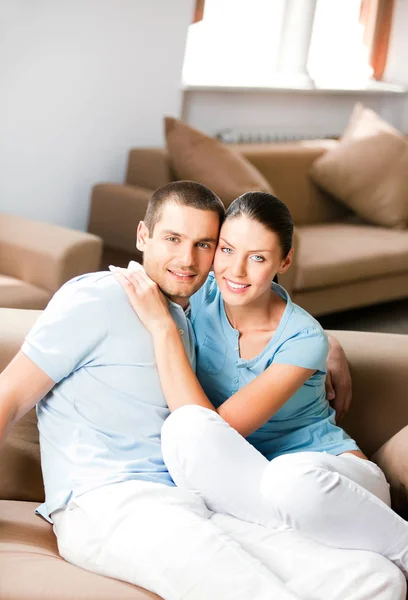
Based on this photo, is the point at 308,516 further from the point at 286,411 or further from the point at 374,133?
the point at 374,133

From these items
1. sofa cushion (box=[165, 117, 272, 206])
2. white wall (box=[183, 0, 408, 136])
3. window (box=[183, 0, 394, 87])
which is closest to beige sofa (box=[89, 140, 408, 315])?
sofa cushion (box=[165, 117, 272, 206])

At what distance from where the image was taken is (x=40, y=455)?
76.3 inches

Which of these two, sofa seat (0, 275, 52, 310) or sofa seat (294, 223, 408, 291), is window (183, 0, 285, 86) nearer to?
sofa seat (294, 223, 408, 291)

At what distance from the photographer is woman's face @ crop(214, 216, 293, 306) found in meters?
1.84

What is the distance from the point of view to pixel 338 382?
2080 mm

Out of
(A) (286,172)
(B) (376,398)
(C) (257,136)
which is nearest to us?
(B) (376,398)

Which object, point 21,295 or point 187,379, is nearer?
point 187,379

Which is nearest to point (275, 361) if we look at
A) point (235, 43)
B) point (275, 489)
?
point (275, 489)

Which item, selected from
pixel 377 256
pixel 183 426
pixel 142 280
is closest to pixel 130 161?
pixel 377 256

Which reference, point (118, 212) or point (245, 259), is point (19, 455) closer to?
point (245, 259)

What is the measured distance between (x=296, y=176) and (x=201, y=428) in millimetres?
3228

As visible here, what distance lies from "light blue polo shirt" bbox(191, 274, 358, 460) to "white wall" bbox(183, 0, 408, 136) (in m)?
3.32

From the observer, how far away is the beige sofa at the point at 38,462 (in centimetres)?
148

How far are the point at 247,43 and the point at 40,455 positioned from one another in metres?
4.36
